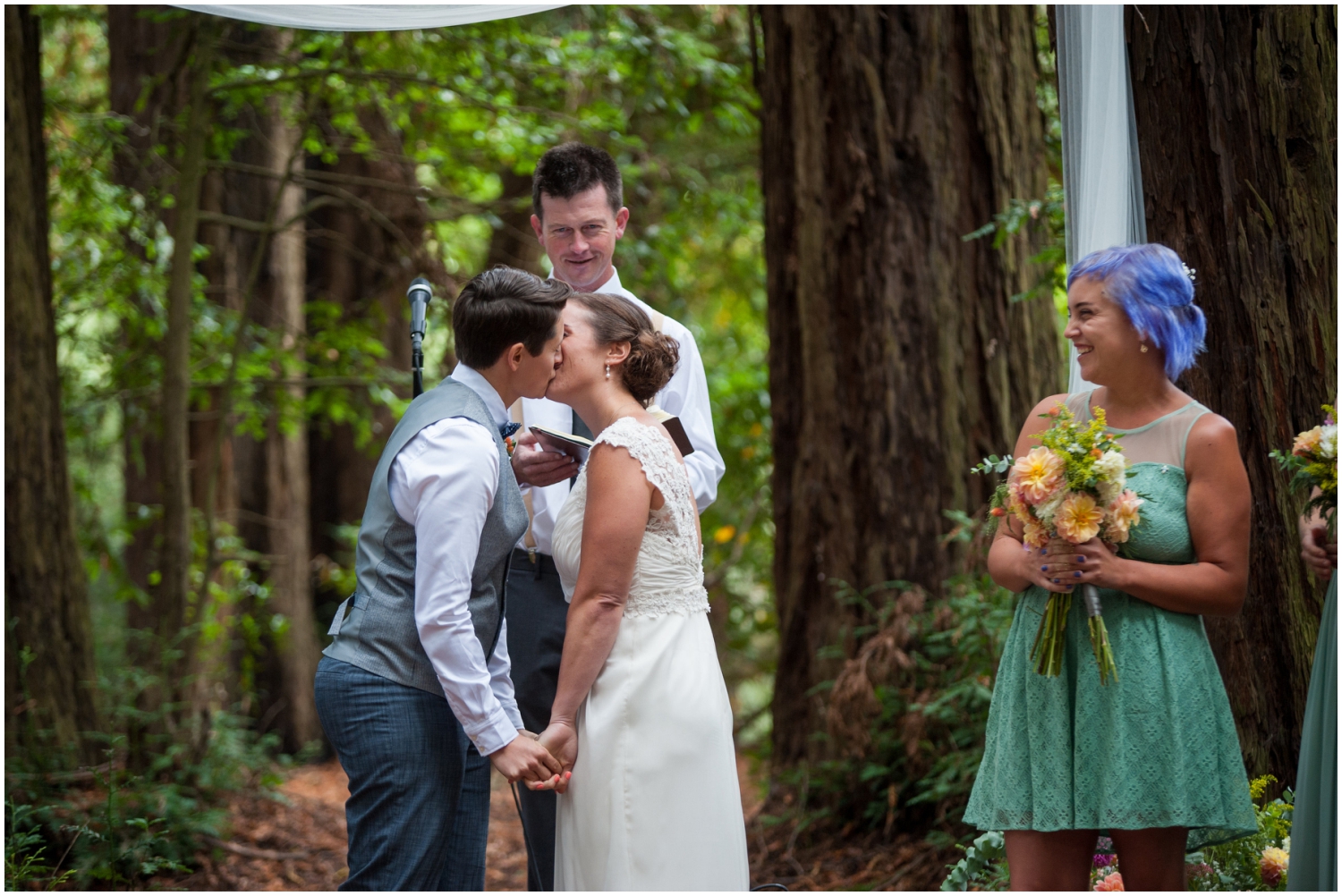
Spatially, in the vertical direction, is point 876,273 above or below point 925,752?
above

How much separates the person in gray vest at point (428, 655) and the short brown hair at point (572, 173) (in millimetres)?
952

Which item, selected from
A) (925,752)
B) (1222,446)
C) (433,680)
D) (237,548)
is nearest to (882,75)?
(925,752)

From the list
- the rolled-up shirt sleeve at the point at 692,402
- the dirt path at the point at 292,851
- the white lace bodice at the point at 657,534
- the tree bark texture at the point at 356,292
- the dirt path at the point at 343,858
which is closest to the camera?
the white lace bodice at the point at 657,534

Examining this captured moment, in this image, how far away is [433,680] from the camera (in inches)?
104

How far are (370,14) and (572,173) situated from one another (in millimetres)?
974

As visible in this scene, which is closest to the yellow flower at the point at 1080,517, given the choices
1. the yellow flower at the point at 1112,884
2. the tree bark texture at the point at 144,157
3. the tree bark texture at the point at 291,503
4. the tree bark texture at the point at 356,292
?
the yellow flower at the point at 1112,884

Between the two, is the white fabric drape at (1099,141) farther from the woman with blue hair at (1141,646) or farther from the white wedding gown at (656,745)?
the white wedding gown at (656,745)

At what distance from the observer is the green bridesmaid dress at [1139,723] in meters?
2.61

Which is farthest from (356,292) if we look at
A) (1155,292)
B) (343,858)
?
(1155,292)

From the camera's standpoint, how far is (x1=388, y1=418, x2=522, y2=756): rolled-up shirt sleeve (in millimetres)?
2498

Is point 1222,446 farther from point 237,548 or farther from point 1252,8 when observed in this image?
point 237,548

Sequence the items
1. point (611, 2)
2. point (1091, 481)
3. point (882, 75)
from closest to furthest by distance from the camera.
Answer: point (1091, 481), point (882, 75), point (611, 2)

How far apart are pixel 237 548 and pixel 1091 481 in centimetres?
635

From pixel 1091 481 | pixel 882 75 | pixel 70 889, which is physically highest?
pixel 882 75
